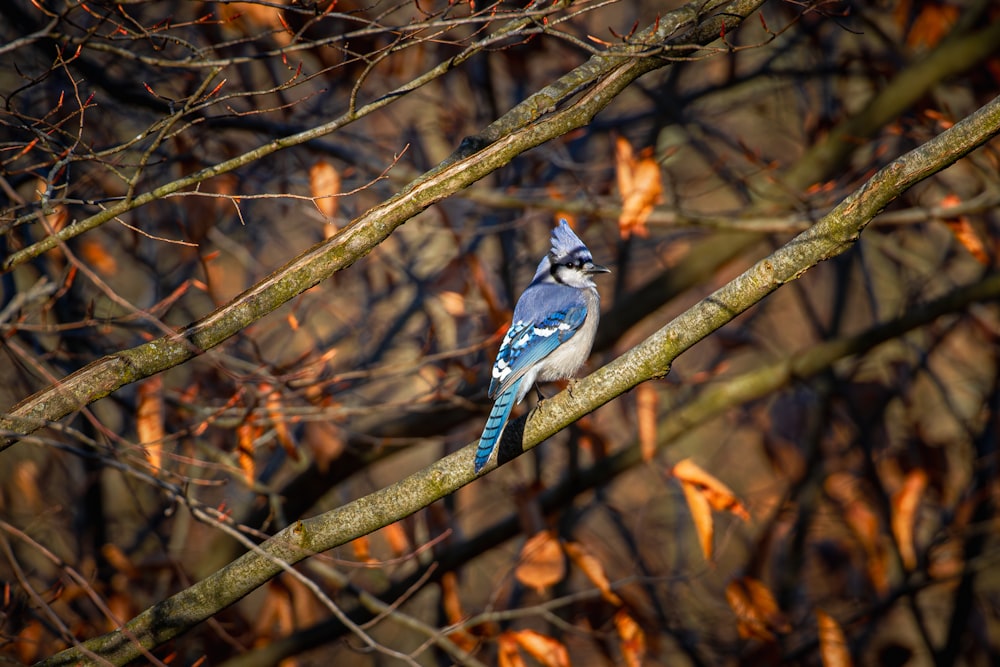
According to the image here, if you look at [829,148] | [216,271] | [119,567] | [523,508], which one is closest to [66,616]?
[119,567]

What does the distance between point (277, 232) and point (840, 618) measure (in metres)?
4.66

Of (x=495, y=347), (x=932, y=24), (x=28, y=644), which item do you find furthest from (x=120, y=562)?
(x=932, y=24)

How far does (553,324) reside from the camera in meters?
3.61

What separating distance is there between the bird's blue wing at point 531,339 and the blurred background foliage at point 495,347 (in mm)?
397

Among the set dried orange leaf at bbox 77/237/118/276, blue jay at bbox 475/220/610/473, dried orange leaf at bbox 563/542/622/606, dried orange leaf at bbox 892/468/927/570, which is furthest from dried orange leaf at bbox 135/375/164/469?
dried orange leaf at bbox 892/468/927/570

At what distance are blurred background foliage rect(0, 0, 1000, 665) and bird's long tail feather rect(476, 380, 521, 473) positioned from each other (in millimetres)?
667

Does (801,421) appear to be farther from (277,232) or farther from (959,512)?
(277,232)

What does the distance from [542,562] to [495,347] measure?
1.12m

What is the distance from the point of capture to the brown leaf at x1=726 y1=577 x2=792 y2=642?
12.6ft

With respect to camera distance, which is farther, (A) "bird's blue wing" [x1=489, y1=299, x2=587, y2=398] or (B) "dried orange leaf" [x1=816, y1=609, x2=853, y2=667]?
(B) "dried orange leaf" [x1=816, y1=609, x2=853, y2=667]

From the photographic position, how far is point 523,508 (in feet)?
13.2

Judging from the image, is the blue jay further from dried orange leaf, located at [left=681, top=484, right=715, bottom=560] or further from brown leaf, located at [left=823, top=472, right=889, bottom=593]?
brown leaf, located at [left=823, top=472, right=889, bottom=593]

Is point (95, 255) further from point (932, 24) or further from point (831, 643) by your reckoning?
point (932, 24)

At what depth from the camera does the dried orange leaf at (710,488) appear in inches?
134
